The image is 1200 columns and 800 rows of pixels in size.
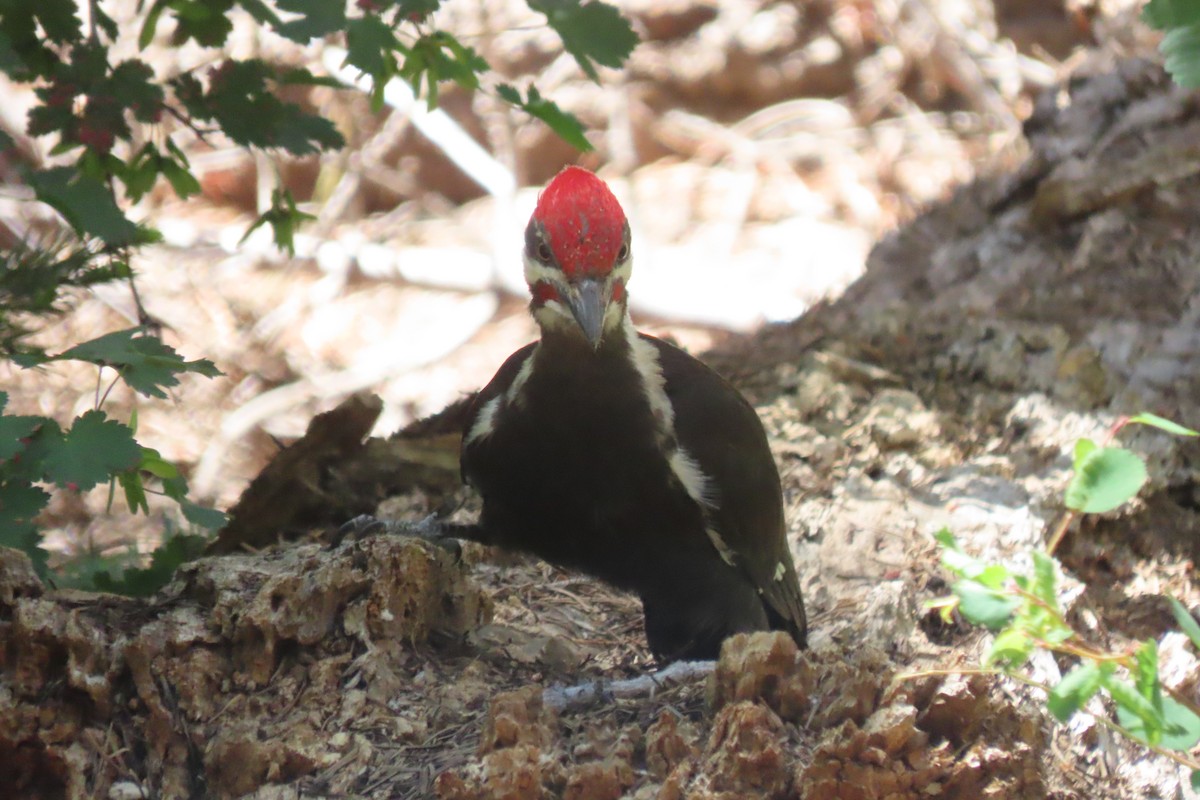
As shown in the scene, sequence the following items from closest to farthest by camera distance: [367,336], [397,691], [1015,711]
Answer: [1015,711] → [397,691] → [367,336]

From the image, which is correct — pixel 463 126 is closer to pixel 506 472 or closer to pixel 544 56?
pixel 544 56

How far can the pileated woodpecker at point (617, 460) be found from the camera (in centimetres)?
253

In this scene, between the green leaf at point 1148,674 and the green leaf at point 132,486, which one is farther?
the green leaf at point 132,486

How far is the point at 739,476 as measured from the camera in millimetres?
2693

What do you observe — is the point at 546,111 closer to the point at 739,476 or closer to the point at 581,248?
the point at 581,248

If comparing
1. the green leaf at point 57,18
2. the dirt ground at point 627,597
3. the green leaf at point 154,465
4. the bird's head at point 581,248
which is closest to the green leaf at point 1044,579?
the dirt ground at point 627,597

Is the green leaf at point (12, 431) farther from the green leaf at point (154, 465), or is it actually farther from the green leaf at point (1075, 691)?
the green leaf at point (1075, 691)

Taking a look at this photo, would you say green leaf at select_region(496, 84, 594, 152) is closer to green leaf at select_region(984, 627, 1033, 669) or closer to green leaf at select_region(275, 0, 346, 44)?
green leaf at select_region(275, 0, 346, 44)

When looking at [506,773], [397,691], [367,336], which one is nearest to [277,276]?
[367,336]

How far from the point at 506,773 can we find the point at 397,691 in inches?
17.2

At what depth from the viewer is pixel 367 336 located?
6.02m

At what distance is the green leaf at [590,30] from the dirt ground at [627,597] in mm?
969

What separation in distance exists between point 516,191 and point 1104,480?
5245mm

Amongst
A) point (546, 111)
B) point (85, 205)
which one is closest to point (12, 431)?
point (85, 205)
